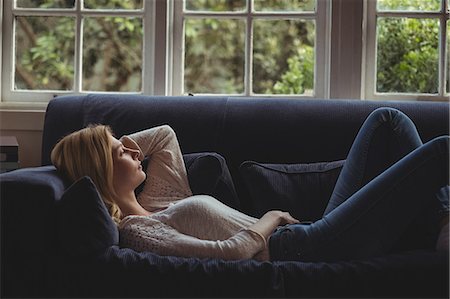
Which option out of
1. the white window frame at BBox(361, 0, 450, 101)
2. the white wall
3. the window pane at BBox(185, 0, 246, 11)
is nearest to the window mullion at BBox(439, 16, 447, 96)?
the white window frame at BBox(361, 0, 450, 101)

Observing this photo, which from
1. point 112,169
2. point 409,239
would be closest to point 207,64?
point 112,169

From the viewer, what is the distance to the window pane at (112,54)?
375 cm

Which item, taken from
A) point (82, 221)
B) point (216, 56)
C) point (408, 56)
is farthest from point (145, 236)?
point (216, 56)

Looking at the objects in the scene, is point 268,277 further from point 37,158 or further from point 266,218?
point 37,158

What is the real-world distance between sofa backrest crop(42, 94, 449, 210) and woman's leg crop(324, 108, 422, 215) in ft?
0.91

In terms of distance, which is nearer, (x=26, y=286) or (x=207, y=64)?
(x=26, y=286)

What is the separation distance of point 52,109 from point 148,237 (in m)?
1.00

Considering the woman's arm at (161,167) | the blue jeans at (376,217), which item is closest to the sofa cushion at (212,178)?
the woman's arm at (161,167)

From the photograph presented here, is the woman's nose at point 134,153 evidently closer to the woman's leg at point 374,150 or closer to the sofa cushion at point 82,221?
the sofa cushion at point 82,221

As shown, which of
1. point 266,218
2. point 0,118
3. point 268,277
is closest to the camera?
point 268,277

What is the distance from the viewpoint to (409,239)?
8.01ft

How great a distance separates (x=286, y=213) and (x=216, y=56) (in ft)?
5.63

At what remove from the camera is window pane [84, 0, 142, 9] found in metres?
3.69

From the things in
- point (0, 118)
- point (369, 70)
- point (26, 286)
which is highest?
point (369, 70)
